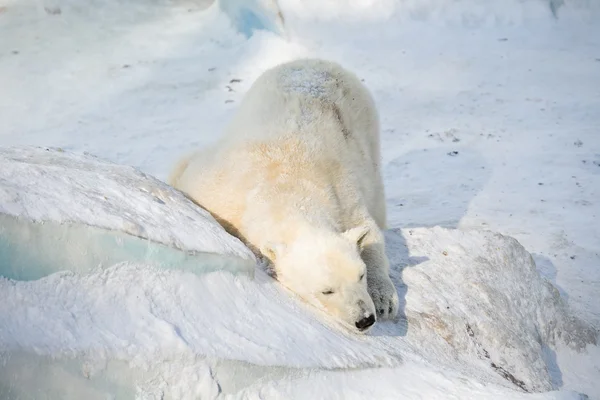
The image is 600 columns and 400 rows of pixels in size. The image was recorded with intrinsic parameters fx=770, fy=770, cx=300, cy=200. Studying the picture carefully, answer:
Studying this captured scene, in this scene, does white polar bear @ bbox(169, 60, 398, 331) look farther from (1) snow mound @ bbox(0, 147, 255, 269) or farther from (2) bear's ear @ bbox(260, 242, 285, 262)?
(1) snow mound @ bbox(0, 147, 255, 269)

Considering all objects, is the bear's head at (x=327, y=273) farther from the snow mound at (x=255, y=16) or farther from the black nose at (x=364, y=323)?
the snow mound at (x=255, y=16)

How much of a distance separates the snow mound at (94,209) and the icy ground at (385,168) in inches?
4.6

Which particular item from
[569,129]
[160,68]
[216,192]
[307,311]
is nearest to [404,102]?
[569,129]

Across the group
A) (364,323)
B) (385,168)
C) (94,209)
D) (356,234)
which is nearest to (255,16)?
(385,168)

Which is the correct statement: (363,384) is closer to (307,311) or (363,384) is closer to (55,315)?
(307,311)

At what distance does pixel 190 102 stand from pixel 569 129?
4221mm

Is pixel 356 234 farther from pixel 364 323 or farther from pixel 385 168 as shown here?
pixel 385 168

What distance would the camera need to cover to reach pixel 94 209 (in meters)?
2.34

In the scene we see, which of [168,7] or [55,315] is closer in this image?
[55,315]

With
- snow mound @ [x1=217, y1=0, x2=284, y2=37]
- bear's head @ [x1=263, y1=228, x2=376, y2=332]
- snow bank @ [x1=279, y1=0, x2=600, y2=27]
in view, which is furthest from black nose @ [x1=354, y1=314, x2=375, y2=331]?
snow bank @ [x1=279, y1=0, x2=600, y2=27]

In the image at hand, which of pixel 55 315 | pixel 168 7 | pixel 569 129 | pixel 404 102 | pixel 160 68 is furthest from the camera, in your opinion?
pixel 168 7

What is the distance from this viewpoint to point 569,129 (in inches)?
309

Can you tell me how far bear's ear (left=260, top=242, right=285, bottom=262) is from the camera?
324cm

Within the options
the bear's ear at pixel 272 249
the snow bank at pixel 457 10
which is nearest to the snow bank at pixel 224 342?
the bear's ear at pixel 272 249
